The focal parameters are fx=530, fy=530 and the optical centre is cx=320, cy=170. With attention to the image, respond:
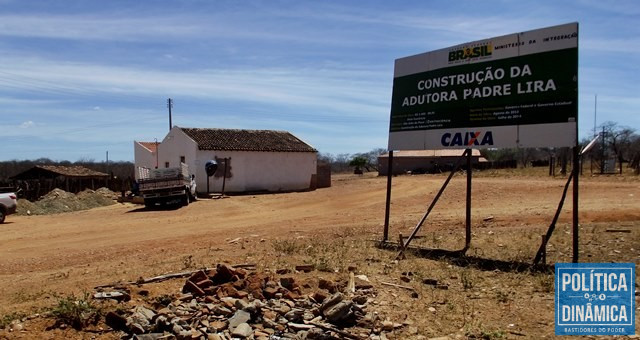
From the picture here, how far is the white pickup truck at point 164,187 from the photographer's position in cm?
2541

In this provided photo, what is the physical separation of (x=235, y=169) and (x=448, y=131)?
26.9 m

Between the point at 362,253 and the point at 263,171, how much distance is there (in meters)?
27.9

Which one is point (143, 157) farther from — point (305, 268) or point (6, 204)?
point (305, 268)

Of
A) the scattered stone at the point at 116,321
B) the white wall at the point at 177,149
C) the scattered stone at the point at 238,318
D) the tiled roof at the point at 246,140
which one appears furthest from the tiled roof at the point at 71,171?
the scattered stone at the point at 238,318

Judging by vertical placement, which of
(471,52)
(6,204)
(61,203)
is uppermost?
(471,52)

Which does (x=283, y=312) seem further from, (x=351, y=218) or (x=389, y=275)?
(x=351, y=218)

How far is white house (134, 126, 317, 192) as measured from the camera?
35312 mm

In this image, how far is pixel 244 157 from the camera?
36562 mm

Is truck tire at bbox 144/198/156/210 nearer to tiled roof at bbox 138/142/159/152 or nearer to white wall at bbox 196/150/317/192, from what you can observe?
white wall at bbox 196/150/317/192

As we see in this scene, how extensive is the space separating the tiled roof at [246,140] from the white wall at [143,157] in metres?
7.99

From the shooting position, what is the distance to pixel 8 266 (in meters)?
10.8

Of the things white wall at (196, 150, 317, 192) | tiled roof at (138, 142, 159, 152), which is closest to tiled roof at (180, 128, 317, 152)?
white wall at (196, 150, 317, 192)

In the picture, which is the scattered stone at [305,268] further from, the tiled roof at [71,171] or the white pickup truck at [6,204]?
the tiled roof at [71,171]

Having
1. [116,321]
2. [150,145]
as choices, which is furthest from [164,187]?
[150,145]
